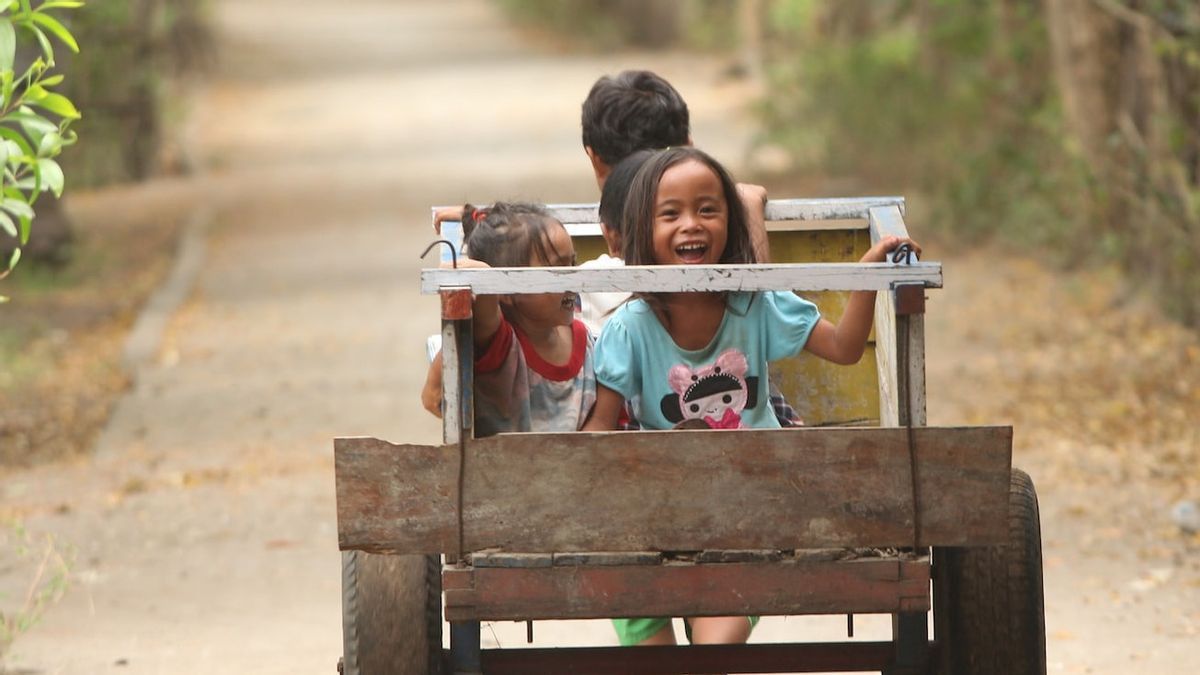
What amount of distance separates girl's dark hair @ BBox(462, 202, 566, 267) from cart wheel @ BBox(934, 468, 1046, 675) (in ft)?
3.54

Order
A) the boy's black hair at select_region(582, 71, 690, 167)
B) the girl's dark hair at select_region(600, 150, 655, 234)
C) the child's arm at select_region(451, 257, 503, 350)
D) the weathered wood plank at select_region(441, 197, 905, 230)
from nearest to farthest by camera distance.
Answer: the child's arm at select_region(451, 257, 503, 350) → the girl's dark hair at select_region(600, 150, 655, 234) → the weathered wood plank at select_region(441, 197, 905, 230) → the boy's black hair at select_region(582, 71, 690, 167)

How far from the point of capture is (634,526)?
3570mm

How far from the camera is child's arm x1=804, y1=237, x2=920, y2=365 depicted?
149 inches

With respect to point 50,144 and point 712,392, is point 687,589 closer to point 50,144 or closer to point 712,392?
point 712,392

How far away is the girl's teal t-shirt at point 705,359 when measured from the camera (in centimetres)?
404

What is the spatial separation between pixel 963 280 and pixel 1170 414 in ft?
15.7

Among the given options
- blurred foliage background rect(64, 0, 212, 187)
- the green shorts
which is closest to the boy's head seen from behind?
the green shorts

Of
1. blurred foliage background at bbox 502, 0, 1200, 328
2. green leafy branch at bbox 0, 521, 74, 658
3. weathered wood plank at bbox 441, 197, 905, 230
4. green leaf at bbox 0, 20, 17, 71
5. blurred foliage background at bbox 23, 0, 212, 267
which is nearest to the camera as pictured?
green leaf at bbox 0, 20, 17, 71

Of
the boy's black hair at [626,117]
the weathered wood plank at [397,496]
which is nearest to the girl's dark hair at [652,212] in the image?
the weathered wood plank at [397,496]

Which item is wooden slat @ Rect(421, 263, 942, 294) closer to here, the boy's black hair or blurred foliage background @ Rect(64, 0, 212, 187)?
the boy's black hair

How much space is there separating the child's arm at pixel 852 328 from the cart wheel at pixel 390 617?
0.96m

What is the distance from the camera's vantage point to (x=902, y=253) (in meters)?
3.77

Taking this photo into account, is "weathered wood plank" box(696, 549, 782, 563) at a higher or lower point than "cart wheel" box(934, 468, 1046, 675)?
higher

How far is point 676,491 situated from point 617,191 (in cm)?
112
